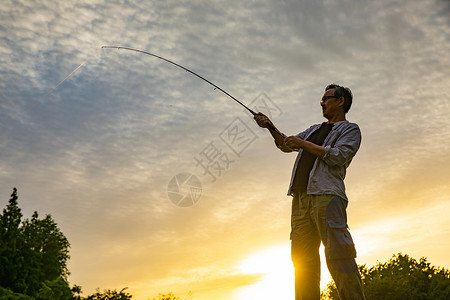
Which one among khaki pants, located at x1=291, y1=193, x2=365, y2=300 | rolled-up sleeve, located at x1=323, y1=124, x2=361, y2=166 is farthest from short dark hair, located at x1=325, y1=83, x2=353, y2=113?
khaki pants, located at x1=291, y1=193, x2=365, y2=300

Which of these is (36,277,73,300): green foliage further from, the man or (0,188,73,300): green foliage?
the man

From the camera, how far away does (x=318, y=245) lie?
4398mm

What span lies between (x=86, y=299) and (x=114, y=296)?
3.57 m

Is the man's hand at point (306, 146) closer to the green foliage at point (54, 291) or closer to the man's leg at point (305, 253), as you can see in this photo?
the man's leg at point (305, 253)

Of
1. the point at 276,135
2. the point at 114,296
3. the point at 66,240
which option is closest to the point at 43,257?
the point at 66,240

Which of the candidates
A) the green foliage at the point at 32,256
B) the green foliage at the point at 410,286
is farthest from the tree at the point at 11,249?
the green foliage at the point at 410,286

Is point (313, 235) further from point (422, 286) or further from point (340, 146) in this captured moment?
point (422, 286)

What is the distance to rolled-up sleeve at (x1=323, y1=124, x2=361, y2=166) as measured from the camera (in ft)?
14.4

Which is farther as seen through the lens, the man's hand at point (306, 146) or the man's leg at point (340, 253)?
the man's hand at point (306, 146)

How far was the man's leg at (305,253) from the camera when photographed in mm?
4297

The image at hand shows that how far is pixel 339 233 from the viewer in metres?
4.15

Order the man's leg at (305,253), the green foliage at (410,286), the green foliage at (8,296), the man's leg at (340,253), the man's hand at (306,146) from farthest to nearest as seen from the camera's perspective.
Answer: the green foliage at (410,286), the green foliage at (8,296), the man's hand at (306,146), the man's leg at (305,253), the man's leg at (340,253)

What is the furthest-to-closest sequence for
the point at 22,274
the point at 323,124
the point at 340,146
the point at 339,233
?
the point at 22,274 < the point at 323,124 < the point at 340,146 < the point at 339,233

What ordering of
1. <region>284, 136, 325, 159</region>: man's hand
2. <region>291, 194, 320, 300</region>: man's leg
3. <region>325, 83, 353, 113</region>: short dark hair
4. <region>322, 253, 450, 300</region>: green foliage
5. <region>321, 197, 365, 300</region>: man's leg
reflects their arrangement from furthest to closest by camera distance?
<region>322, 253, 450, 300</region>: green foliage → <region>325, 83, 353, 113</region>: short dark hair → <region>284, 136, 325, 159</region>: man's hand → <region>291, 194, 320, 300</region>: man's leg → <region>321, 197, 365, 300</region>: man's leg
